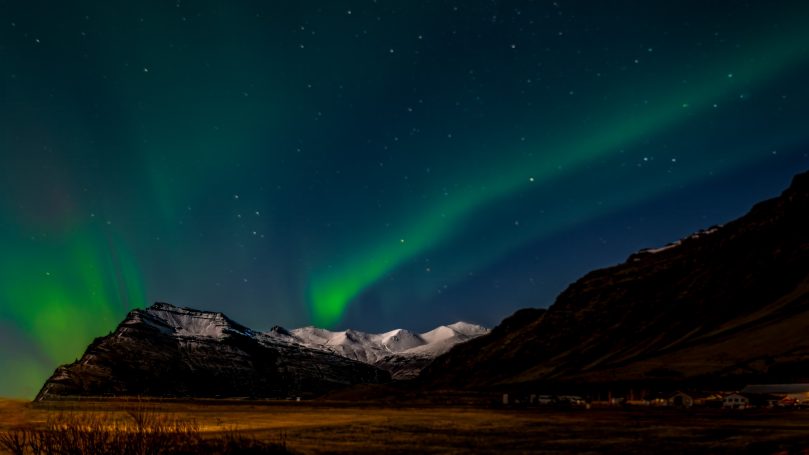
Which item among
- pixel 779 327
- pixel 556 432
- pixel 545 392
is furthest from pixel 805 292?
pixel 556 432

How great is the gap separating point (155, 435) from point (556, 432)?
38.0 meters

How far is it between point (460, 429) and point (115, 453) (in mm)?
38875

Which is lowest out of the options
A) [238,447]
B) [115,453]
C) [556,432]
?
[556,432]

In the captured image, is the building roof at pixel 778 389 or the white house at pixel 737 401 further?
the building roof at pixel 778 389

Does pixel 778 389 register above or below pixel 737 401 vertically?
below

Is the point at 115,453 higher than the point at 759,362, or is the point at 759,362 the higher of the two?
the point at 115,453

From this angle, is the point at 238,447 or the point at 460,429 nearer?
the point at 238,447

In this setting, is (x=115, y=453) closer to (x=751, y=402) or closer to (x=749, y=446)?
(x=749, y=446)

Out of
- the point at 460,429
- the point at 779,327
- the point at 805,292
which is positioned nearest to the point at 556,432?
the point at 460,429

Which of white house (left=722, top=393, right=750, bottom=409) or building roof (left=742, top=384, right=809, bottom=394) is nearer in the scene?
white house (left=722, top=393, right=750, bottom=409)

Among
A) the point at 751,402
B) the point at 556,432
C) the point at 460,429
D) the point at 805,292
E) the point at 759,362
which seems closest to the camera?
the point at 556,432

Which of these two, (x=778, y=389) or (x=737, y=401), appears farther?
(x=778, y=389)

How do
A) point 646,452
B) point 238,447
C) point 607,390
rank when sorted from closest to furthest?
1. point 238,447
2. point 646,452
3. point 607,390

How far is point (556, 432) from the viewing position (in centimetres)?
4678
